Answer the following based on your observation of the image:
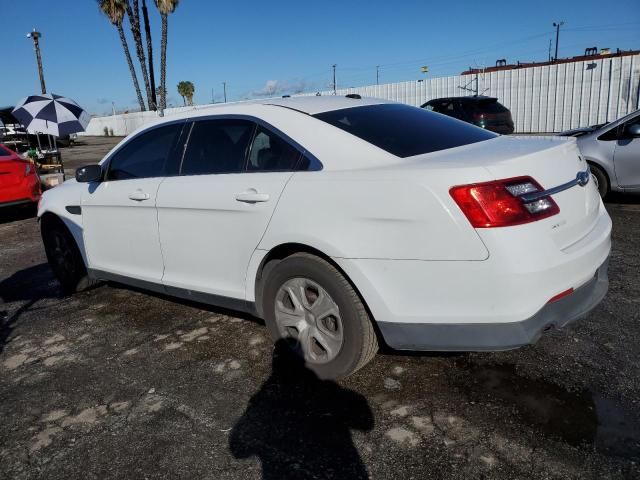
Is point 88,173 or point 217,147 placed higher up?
point 217,147

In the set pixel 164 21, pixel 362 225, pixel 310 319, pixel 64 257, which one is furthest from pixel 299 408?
pixel 164 21

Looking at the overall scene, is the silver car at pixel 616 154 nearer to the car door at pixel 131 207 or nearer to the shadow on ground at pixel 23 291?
the car door at pixel 131 207

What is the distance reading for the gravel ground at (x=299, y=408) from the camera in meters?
2.43

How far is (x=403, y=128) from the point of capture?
3373 mm

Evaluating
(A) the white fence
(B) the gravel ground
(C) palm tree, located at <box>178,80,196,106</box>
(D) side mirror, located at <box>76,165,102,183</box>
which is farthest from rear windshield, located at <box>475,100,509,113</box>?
(C) palm tree, located at <box>178,80,196,106</box>

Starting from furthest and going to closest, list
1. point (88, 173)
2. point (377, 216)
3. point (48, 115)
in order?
point (48, 115) → point (88, 173) → point (377, 216)

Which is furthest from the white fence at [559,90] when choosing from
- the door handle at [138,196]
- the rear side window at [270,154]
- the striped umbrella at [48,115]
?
the rear side window at [270,154]

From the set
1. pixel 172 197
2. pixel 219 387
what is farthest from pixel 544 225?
pixel 172 197

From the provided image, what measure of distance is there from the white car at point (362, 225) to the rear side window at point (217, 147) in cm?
1

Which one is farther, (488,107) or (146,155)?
(488,107)

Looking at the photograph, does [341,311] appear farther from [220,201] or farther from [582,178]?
[582,178]

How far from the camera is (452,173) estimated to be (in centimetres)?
252

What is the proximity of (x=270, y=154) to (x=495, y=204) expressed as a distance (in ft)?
4.60

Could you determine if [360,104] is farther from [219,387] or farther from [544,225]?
[219,387]
